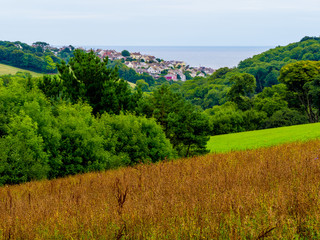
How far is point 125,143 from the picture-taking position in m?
25.2

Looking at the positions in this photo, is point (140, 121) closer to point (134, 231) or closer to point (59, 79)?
point (59, 79)

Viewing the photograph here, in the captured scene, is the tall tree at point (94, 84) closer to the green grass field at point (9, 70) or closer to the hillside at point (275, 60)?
the hillside at point (275, 60)

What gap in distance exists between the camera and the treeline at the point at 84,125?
1864cm

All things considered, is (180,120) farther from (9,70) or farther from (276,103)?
(9,70)

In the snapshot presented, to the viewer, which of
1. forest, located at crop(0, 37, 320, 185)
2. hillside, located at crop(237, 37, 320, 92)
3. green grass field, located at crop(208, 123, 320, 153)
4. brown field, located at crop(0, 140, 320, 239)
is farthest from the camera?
hillside, located at crop(237, 37, 320, 92)

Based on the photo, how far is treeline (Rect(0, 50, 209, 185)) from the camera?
18641mm

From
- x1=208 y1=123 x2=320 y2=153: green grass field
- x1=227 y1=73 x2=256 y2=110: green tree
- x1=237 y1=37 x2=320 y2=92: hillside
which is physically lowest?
x1=208 y1=123 x2=320 y2=153: green grass field

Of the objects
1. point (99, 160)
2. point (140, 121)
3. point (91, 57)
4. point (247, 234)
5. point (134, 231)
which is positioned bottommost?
point (99, 160)

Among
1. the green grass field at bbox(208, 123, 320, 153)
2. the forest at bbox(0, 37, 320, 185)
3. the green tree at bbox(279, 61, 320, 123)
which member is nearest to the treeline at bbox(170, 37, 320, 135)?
the green tree at bbox(279, 61, 320, 123)

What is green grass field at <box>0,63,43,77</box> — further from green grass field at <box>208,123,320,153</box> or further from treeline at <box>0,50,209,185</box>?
green grass field at <box>208,123,320,153</box>

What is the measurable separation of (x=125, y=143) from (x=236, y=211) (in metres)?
21.9

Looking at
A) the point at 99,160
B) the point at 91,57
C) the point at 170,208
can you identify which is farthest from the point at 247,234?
the point at 91,57

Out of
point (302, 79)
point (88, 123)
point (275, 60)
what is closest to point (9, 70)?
point (275, 60)

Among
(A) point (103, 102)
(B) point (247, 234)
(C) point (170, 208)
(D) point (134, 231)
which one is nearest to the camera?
(B) point (247, 234)
